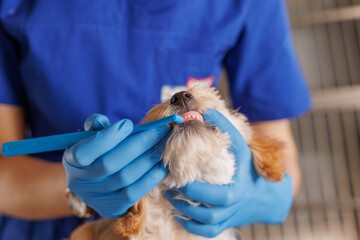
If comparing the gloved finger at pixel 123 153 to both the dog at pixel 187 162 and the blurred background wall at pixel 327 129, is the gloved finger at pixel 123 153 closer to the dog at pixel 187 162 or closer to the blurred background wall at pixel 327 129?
the dog at pixel 187 162

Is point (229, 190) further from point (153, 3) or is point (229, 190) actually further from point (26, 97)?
point (26, 97)

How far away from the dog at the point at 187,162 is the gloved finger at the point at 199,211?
1 centimetres

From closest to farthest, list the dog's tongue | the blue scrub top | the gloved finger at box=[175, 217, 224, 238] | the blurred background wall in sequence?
1. the dog's tongue
2. the gloved finger at box=[175, 217, 224, 238]
3. the blue scrub top
4. the blurred background wall

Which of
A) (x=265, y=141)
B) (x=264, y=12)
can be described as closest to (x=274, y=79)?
(x=264, y=12)

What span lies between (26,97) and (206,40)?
0.61 metres

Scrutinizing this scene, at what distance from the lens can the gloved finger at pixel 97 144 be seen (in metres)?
0.56

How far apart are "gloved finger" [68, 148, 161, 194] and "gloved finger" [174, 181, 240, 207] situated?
Result: 10 centimetres

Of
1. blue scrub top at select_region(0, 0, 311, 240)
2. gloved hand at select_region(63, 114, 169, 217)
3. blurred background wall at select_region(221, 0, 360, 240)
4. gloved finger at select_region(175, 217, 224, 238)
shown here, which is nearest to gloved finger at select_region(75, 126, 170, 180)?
gloved hand at select_region(63, 114, 169, 217)

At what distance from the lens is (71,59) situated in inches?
39.0

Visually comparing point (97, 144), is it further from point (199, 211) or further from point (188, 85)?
point (188, 85)

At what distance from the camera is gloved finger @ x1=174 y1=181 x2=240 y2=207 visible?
0.69 metres

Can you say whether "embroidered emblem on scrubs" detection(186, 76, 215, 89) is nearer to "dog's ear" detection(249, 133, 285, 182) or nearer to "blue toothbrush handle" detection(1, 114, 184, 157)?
"dog's ear" detection(249, 133, 285, 182)

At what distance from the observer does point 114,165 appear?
24.0 inches

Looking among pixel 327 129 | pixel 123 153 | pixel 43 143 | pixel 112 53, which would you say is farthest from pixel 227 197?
pixel 327 129
